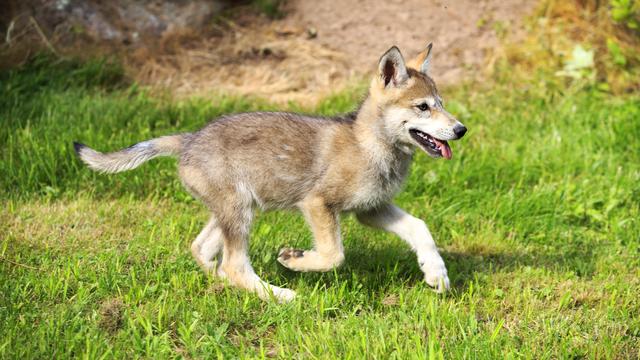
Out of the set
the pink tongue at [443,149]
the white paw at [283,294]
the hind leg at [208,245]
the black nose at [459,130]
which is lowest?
the hind leg at [208,245]

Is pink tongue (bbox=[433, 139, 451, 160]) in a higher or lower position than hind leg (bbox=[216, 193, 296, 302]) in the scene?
higher

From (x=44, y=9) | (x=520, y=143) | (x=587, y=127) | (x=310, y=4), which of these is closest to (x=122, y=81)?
(x=44, y=9)

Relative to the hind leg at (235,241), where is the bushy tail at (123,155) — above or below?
above

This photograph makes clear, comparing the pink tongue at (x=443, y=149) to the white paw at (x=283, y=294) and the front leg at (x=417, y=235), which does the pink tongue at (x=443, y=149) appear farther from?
the white paw at (x=283, y=294)

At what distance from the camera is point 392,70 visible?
5309 millimetres

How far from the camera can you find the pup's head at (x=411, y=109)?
508 centimetres

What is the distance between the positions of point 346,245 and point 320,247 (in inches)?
33.6

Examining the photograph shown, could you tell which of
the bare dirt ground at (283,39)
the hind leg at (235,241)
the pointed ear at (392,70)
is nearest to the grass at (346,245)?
the hind leg at (235,241)

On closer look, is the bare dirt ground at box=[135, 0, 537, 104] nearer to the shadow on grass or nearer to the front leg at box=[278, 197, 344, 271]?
the shadow on grass

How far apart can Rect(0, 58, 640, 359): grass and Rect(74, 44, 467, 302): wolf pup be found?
0.79ft

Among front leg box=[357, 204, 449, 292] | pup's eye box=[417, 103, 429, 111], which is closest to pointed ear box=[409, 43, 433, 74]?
pup's eye box=[417, 103, 429, 111]

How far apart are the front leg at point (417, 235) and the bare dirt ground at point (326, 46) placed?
112 inches

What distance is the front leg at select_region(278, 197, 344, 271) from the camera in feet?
16.5

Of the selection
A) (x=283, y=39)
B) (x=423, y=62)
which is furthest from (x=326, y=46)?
(x=423, y=62)
